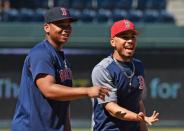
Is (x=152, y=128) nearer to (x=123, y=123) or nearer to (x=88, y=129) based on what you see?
(x=88, y=129)

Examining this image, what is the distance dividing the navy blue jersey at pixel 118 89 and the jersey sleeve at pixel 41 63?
2.00ft

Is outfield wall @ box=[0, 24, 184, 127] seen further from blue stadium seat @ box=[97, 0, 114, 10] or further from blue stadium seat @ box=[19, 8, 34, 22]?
blue stadium seat @ box=[97, 0, 114, 10]

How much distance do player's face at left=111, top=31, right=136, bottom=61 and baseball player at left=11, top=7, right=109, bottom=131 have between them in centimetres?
56

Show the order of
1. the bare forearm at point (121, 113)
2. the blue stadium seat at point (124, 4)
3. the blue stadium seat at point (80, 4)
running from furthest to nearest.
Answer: the blue stadium seat at point (124, 4) < the blue stadium seat at point (80, 4) < the bare forearm at point (121, 113)

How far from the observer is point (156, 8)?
1520 cm

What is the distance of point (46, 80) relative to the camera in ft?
13.6

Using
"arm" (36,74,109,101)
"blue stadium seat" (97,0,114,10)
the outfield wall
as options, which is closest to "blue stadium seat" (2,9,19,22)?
the outfield wall

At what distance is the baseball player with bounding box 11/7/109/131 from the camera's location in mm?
4184

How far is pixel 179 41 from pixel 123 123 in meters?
7.37

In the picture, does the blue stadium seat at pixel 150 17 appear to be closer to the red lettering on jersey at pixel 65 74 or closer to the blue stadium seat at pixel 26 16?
the blue stadium seat at pixel 26 16

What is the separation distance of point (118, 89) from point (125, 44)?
349mm

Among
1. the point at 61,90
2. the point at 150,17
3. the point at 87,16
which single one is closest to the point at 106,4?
the point at 87,16

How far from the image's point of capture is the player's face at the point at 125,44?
187 inches

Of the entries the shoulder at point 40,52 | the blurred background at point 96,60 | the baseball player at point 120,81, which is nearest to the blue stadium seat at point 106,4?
the blurred background at point 96,60
